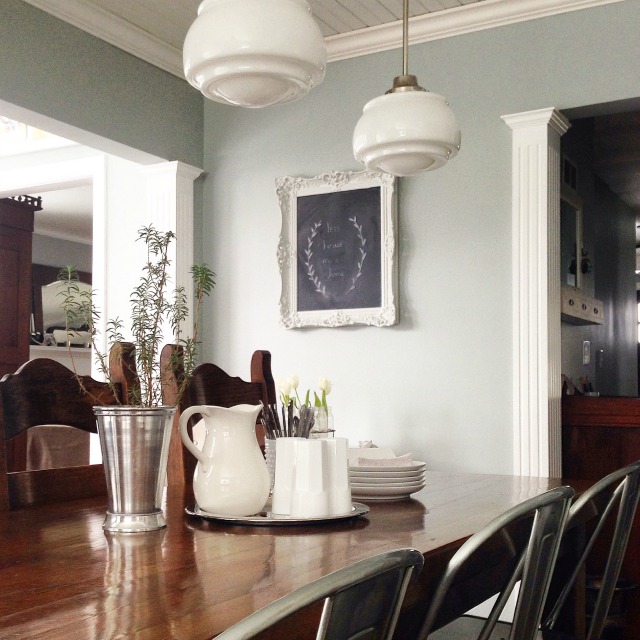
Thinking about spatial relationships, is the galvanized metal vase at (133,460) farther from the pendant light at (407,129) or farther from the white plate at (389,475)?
the pendant light at (407,129)

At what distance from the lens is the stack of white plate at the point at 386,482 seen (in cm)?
176

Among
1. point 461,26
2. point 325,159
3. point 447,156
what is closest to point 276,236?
point 325,159

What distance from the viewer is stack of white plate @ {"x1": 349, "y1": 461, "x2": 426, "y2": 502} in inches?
69.3

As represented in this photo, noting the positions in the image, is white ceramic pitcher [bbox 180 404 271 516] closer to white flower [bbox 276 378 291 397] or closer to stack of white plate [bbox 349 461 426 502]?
stack of white plate [bbox 349 461 426 502]

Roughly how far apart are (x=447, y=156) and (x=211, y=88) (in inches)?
26.2

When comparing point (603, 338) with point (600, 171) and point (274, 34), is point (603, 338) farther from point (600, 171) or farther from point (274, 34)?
point (274, 34)

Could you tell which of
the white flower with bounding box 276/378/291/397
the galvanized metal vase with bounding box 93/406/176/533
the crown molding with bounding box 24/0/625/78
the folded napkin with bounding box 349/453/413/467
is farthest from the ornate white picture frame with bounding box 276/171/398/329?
the galvanized metal vase with bounding box 93/406/176/533

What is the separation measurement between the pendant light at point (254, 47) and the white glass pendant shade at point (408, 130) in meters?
0.40

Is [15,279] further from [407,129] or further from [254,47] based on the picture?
[254,47]

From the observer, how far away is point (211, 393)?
7.45 feet

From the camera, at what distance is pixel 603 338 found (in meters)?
5.51

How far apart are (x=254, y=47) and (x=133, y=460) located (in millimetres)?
732

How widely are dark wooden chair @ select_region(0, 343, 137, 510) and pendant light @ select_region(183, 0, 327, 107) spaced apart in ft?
1.77

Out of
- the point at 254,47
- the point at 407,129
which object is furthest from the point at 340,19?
the point at 254,47
